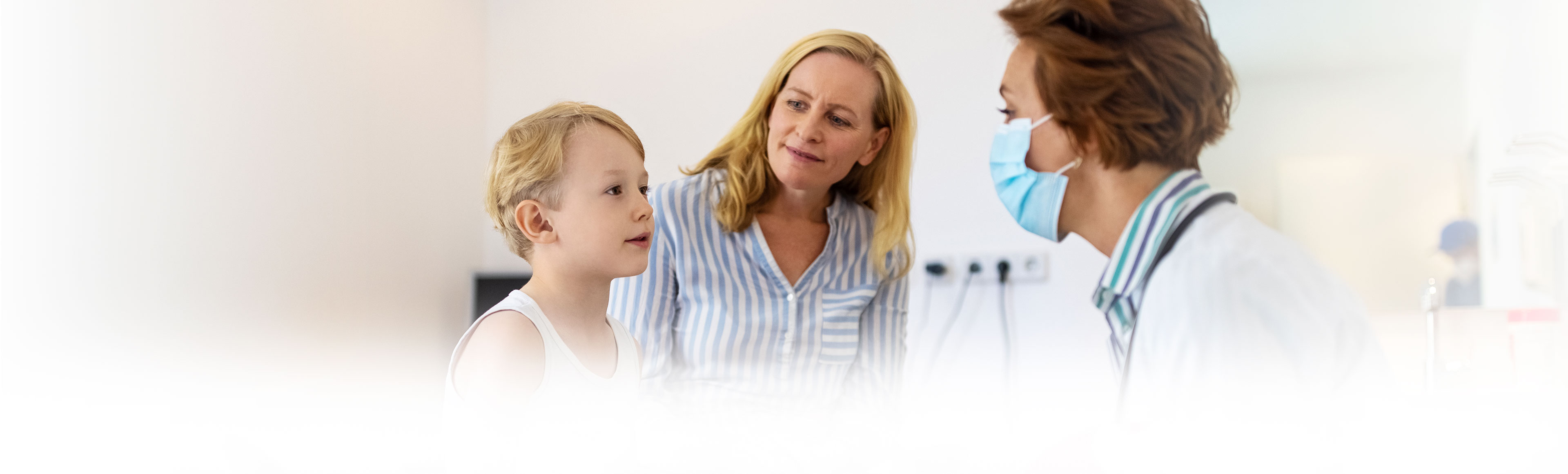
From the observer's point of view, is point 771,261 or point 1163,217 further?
point 771,261

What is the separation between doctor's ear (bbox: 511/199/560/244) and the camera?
3.06ft

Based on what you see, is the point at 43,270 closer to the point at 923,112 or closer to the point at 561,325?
the point at 561,325

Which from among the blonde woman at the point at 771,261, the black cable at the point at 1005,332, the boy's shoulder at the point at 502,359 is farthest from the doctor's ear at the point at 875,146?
the boy's shoulder at the point at 502,359

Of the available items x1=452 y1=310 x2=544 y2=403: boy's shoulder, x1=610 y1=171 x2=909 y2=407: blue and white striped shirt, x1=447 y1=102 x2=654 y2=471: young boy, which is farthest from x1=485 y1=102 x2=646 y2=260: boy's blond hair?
x1=610 y1=171 x2=909 y2=407: blue and white striped shirt

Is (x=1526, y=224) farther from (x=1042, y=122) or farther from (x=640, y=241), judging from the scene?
(x=640, y=241)

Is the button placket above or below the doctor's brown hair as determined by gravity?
below

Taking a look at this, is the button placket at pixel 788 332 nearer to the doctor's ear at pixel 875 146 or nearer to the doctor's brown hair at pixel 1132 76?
the doctor's ear at pixel 875 146

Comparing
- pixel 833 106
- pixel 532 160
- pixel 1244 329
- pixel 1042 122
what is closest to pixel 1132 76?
pixel 1042 122

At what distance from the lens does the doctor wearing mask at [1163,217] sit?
0.80 metres

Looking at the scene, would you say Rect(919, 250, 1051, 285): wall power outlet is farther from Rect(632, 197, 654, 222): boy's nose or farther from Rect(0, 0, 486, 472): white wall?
Rect(0, 0, 486, 472): white wall

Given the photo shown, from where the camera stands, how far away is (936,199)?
1.40 meters

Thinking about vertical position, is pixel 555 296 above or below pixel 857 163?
below

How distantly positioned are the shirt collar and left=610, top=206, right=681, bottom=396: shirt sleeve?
54 centimetres

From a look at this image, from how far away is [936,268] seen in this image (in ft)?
4.69
